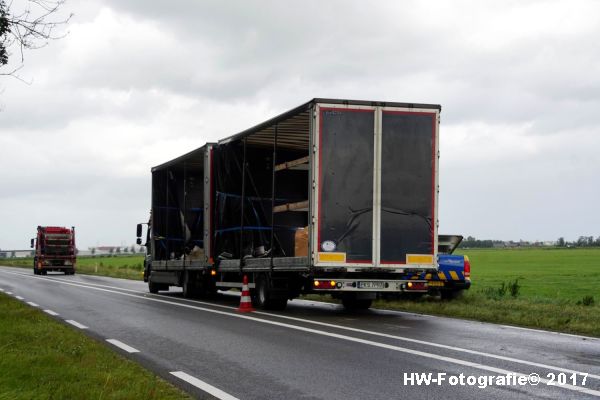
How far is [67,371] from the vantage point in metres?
7.27

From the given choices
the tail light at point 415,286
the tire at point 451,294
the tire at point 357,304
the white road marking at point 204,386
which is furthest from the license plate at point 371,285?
the white road marking at point 204,386

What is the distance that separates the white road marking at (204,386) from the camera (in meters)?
6.45

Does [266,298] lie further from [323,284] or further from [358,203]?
[358,203]

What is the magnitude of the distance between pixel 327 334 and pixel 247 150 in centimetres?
735

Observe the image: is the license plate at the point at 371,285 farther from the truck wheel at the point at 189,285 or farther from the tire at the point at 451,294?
the truck wheel at the point at 189,285

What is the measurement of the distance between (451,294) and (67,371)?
40.9ft

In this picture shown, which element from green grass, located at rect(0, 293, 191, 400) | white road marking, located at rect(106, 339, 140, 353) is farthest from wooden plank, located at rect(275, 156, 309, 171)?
green grass, located at rect(0, 293, 191, 400)

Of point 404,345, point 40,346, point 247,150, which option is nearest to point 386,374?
point 404,345

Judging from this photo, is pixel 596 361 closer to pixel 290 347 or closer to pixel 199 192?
pixel 290 347

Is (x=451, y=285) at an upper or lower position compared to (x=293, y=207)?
lower

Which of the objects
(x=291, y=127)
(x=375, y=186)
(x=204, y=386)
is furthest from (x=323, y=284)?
(x=204, y=386)

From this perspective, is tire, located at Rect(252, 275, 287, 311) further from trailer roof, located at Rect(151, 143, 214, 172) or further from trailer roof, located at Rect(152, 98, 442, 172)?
trailer roof, located at Rect(151, 143, 214, 172)

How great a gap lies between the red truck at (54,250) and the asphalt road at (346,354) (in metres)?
32.2

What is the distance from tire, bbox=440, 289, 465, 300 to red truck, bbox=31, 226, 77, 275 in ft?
107
